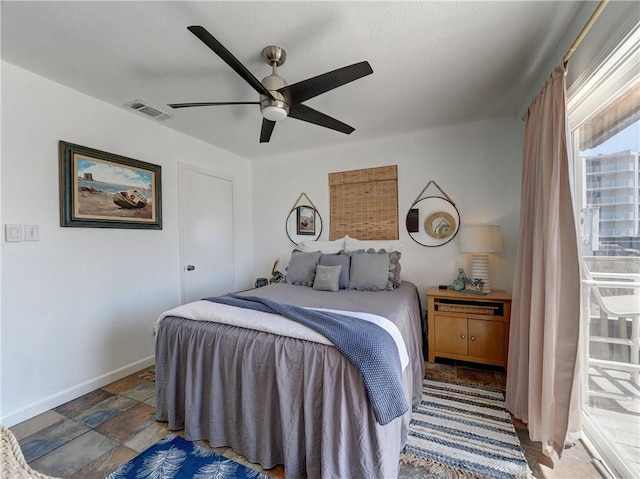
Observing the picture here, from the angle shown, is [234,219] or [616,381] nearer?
[616,381]

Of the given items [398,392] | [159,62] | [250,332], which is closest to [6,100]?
[159,62]

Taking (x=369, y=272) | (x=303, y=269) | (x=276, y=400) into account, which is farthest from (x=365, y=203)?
(x=276, y=400)

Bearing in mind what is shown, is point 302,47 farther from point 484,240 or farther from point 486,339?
point 486,339

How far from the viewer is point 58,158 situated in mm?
2121

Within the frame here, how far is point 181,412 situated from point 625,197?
2.77 metres

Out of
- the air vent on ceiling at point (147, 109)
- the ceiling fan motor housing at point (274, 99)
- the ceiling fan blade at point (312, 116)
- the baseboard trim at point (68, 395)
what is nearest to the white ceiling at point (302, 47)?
the air vent on ceiling at point (147, 109)

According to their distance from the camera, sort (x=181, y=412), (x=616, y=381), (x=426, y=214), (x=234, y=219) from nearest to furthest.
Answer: (x=616, y=381) < (x=181, y=412) < (x=426, y=214) < (x=234, y=219)

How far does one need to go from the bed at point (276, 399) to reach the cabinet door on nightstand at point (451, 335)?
78 centimetres

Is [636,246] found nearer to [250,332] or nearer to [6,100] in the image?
[250,332]

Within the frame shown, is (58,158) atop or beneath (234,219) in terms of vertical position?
atop

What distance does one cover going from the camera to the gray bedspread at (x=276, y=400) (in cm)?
125

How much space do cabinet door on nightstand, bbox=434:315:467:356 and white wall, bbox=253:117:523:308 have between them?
564mm

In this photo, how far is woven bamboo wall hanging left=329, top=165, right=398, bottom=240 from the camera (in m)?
3.26

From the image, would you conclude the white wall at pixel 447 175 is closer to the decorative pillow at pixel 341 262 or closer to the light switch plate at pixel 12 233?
the decorative pillow at pixel 341 262
